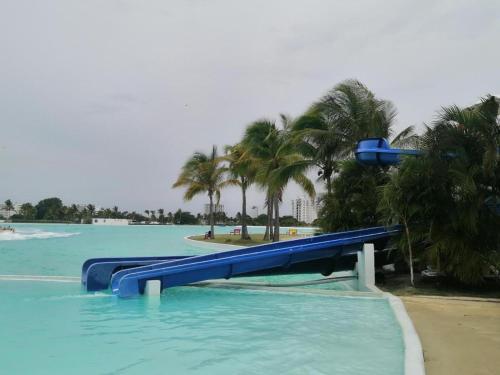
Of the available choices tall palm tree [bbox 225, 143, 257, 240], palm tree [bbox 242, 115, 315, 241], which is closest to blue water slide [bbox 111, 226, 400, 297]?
palm tree [bbox 242, 115, 315, 241]

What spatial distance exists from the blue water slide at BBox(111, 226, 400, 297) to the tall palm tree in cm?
1392

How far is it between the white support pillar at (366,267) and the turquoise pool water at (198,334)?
131 cm

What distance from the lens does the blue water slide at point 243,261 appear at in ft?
29.8

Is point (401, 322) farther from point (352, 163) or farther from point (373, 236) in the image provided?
point (352, 163)

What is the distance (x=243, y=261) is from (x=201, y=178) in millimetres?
23155

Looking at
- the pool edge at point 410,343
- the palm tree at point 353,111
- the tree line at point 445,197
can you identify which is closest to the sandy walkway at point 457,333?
the pool edge at point 410,343

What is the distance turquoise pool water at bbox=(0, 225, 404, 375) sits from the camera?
4.53 meters

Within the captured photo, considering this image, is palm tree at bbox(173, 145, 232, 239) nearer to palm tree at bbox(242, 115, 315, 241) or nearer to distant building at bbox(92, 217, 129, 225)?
palm tree at bbox(242, 115, 315, 241)

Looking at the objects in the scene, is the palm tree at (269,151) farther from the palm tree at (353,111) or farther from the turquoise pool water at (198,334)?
the turquoise pool water at (198,334)

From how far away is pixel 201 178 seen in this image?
106 feet

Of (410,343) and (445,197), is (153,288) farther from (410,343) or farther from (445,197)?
(445,197)

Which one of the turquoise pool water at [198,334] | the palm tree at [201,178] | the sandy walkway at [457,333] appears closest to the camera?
the sandy walkway at [457,333]

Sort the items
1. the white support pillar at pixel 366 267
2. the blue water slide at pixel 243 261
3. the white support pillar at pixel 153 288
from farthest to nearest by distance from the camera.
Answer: the white support pillar at pixel 366 267 < the blue water slide at pixel 243 261 < the white support pillar at pixel 153 288

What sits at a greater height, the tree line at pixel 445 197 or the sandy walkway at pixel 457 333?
the tree line at pixel 445 197
